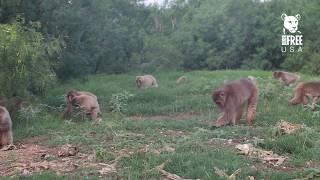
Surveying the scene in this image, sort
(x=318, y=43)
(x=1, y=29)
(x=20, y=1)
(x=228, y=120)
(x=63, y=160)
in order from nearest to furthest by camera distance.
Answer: (x=63, y=160) → (x=228, y=120) → (x=1, y=29) → (x=20, y=1) → (x=318, y=43)

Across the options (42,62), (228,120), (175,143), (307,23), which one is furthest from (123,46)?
(175,143)

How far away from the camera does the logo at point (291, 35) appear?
3873 centimetres

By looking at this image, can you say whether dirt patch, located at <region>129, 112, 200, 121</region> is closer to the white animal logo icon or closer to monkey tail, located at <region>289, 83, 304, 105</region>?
monkey tail, located at <region>289, 83, 304, 105</region>

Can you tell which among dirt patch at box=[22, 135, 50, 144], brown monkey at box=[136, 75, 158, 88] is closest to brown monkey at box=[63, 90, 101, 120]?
dirt patch at box=[22, 135, 50, 144]

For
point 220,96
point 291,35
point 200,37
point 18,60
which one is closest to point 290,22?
point 291,35

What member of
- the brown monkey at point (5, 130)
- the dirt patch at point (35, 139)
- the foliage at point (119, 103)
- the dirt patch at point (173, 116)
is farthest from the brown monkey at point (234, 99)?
the foliage at point (119, 103)

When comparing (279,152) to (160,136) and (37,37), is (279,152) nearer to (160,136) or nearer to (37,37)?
(160,136)

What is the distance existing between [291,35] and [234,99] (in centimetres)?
3013

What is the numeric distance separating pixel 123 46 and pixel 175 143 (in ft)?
81.4

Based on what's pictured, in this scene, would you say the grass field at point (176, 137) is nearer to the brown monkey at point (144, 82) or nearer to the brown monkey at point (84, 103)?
the brown monkey at point (84, 103)

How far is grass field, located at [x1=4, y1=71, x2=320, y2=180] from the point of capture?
23.4 feet

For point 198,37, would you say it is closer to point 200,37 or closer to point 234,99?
point 200,37

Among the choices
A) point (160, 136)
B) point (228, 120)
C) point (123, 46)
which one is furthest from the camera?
point (123, 46)

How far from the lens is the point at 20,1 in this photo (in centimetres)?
1812
